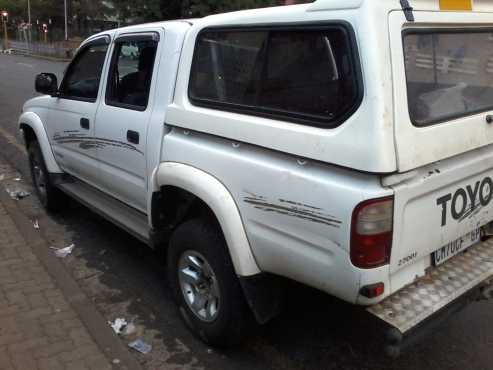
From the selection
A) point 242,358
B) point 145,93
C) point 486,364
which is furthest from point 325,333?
point 145,93

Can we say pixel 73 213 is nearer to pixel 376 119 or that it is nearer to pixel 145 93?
pixel 145 93

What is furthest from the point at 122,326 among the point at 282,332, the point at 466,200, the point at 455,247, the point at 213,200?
the point at 466,200

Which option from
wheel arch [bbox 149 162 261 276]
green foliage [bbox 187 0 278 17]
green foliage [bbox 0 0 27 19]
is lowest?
wheel arch [bbox 149 162 261 276]

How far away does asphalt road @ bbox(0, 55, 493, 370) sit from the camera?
3.15 metres

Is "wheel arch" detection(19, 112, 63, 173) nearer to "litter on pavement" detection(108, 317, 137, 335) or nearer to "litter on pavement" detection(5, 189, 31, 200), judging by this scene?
"litter on pavement" detection(5, 189, 31, 200)

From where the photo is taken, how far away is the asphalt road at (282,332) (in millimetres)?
3152

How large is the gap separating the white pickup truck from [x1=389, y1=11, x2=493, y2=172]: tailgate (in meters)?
0.01

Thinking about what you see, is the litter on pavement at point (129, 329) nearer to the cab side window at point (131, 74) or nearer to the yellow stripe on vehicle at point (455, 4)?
the cab side window at point (131, 74)

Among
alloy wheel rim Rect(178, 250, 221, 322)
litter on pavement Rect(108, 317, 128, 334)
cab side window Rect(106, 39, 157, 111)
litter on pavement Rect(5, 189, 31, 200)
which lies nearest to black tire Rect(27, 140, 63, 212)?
litter on pavement Rect(5, 189, 31, 200)

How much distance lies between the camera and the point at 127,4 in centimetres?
3016

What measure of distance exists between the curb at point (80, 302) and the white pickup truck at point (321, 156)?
472 millimetres

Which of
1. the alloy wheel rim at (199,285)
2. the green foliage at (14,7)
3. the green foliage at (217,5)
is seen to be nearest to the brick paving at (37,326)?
the alloy wheel rim at (199,285)

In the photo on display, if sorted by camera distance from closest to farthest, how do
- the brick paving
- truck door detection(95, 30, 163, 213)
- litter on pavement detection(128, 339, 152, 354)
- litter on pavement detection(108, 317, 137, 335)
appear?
the brick paving < litter on pavement detection(128, 339, 152, 354) < litter on pavement detection(108, 317, 137, 335) < truck door detection(95, 30, 163, 213)

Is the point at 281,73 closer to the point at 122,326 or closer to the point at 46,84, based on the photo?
the point at 122,326
